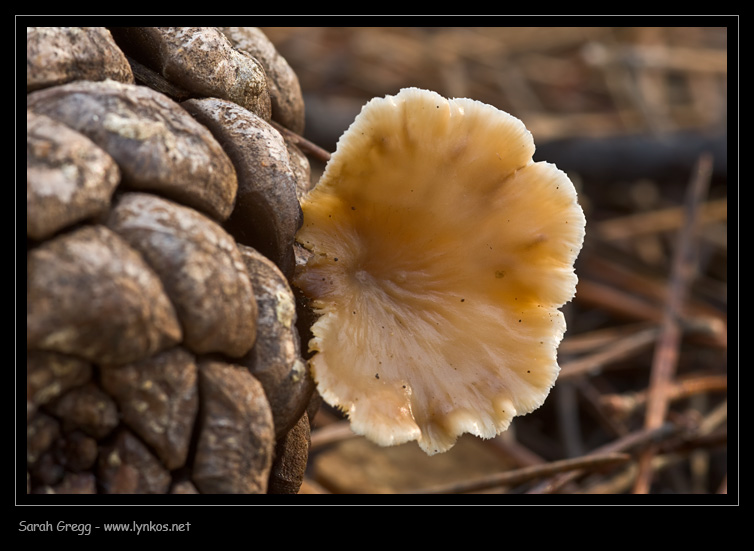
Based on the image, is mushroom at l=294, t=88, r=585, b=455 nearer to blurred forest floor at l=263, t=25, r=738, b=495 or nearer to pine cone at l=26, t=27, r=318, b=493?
pine cone at l=26, t=27, r=318, b=493

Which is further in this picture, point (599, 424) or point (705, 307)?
point (705, 307)

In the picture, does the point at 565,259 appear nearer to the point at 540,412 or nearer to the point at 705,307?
the point at 540,412

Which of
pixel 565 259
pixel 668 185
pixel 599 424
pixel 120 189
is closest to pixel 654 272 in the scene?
pixel 668 185

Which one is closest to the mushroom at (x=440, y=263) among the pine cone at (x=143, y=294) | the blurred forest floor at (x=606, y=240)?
the pine cone at (x=143, y=294)

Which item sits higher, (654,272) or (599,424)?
(654,272)

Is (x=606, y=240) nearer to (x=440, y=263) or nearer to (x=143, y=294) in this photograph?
(x=440, y=263)

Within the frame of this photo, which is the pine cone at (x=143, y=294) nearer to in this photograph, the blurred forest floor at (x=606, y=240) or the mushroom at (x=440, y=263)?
the mushroom at (x=440, y=263)
